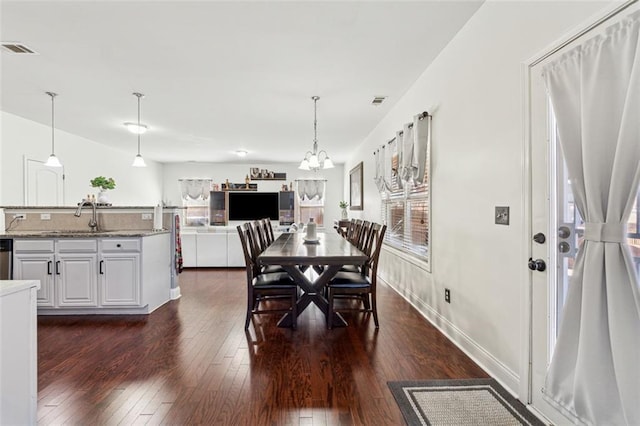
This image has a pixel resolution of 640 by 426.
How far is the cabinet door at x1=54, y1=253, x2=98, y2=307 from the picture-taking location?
339 cm

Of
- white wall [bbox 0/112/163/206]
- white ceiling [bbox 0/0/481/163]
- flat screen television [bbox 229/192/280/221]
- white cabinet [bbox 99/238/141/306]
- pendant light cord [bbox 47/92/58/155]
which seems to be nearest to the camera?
white ceiling [bbox 0/0/481/163]

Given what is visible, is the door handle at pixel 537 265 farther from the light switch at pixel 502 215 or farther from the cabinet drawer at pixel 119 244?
the cabinet drawer at pixel 119 244

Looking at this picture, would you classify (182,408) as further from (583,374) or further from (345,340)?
(583,374)

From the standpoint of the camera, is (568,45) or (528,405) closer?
(568,45)

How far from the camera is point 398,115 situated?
412 centimetres

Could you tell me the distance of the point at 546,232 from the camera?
1.65m

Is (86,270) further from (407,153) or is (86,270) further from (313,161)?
(407,153)

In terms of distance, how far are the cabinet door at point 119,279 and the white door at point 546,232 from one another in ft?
11.8

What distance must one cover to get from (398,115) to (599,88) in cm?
293

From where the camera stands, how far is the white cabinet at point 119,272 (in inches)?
134

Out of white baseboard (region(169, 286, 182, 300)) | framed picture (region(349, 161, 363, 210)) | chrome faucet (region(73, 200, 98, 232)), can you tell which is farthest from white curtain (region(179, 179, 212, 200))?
white baseboard (region(169, 286, 182, 300))

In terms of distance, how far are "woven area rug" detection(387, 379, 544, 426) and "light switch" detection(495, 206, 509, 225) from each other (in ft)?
3.41

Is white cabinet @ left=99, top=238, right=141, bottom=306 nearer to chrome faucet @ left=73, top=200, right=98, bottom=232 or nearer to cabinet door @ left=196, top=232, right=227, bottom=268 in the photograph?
chrome faucet @ left=73, top=200, right=98, bottom=232

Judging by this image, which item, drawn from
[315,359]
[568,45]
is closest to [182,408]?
[315,359]
